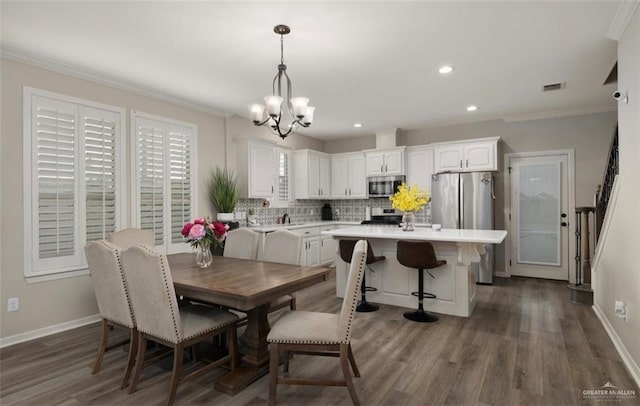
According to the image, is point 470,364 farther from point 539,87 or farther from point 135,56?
point 135,56

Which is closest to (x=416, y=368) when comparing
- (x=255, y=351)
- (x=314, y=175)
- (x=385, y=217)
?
(x=255, y=351)

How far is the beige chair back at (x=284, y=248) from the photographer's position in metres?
3.19

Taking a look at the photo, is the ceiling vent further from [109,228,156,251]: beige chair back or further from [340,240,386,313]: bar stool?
[109,228,156,251]: beige chair back

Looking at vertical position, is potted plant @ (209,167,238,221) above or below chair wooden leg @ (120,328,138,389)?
above

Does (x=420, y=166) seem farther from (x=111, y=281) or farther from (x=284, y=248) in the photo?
(x=111, y=281)

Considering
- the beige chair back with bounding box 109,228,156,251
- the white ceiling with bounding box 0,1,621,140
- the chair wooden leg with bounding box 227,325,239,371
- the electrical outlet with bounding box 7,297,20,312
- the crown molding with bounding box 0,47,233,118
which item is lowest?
the chair wooden leg with bounding box 227,325,239,371

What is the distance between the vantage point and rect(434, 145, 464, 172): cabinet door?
566 cm

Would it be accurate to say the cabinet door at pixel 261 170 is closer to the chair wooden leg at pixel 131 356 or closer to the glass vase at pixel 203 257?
the glass vase at pixel 203 257

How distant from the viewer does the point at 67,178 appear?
3.45 m

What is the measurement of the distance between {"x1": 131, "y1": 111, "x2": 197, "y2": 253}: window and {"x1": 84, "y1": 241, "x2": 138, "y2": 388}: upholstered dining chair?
165 cm

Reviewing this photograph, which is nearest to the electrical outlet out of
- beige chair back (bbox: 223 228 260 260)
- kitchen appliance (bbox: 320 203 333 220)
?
beige chair back (bbox: 223 228 260 260)

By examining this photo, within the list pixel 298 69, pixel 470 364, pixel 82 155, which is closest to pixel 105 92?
pixel 82 155

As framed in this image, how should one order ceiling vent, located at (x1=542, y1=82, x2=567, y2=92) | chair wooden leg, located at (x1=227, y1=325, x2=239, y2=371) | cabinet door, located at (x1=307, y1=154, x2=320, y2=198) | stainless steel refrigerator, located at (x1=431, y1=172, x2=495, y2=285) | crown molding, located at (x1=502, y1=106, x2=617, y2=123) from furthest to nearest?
cabinet door, located at (x1=307, y1=154, x2=320, y2=198), stainless steel refrigerator, located at (x1=431, y1=172, x2=495, y2=285), crown molding, located at (x1=502, y1=106, x2=617, y2=123), ceiling vent, located at (x1=542, y1=82, x2=567, y2=92), chair wooden leg, located at (x1=227, y1=325, x2=239, y2=371)

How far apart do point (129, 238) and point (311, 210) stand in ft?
13.5
